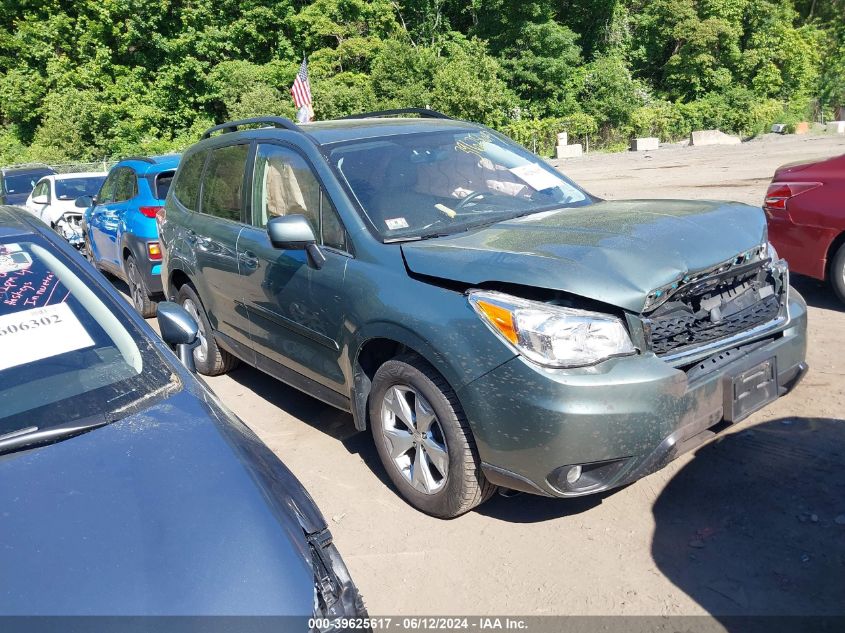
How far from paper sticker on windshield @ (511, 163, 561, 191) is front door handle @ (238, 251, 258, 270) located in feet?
5.42

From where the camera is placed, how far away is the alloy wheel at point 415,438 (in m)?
3.53

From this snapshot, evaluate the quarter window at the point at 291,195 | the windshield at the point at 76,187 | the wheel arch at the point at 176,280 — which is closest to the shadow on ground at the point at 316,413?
the wheel arch at the point at 176,280

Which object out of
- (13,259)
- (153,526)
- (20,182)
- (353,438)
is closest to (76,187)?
(20,182)

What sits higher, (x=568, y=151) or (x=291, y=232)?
(x=291, y=232)

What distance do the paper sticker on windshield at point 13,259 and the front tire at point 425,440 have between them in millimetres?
1599

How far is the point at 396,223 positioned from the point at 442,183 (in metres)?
0.52

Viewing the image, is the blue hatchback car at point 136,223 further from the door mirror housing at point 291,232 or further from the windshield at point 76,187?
the windshield at point 76,187

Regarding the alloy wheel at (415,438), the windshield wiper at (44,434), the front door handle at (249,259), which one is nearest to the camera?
the windshield wiper at (44,434)

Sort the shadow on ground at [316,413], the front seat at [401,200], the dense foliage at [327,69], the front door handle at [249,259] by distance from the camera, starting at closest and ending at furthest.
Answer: the front seat at [401,200] → the shadow on ground at [316,413] → the front door handle at [249,259] → the dense foliage at [327,69]

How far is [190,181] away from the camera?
19.5ft

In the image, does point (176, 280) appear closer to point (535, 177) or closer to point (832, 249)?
point (535, 177)

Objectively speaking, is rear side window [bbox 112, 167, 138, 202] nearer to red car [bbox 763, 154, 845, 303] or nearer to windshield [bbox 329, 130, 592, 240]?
windshield [bbox 329, 130, 592, 240]

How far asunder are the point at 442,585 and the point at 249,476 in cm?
130

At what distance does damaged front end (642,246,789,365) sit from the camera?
319 centimetres
